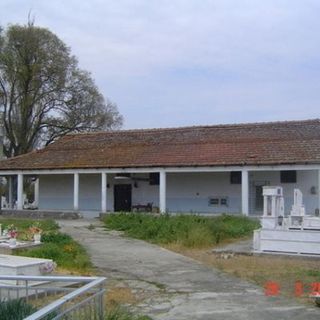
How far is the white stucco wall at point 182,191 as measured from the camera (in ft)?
97.9

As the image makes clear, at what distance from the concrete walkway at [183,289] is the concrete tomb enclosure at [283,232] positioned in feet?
8.11

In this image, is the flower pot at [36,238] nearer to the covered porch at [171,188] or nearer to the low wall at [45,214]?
the covered porch at [171,188]

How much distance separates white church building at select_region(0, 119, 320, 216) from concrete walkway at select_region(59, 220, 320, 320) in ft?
40.3

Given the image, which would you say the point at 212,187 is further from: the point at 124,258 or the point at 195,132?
the point at 124,258

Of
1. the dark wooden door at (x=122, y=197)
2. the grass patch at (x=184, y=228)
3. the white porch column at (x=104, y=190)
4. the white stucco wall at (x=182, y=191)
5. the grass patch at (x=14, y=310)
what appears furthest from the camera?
the dark wooden door at (x=122, y=197)

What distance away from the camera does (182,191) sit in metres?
32.9

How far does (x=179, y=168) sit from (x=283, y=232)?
13.7 metres

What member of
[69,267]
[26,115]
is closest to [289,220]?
[69,267]

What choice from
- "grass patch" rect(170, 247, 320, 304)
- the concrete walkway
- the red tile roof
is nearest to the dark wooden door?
the red tile roof

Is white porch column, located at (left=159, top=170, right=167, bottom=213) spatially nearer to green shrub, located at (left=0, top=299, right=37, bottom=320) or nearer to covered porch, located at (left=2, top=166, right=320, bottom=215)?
covered porch, located at (left=2, top=166, right=320, bottom=215)

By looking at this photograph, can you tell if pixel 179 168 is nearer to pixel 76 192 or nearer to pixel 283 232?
pixel 76 192

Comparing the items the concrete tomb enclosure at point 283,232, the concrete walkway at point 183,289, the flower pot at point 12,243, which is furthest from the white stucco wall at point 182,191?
the flower pot at point 12,243


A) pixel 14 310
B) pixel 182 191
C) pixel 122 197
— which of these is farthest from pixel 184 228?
pixel 14 310

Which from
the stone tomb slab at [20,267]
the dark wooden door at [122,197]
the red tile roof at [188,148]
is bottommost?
the stone tomb slab at [20,267]
